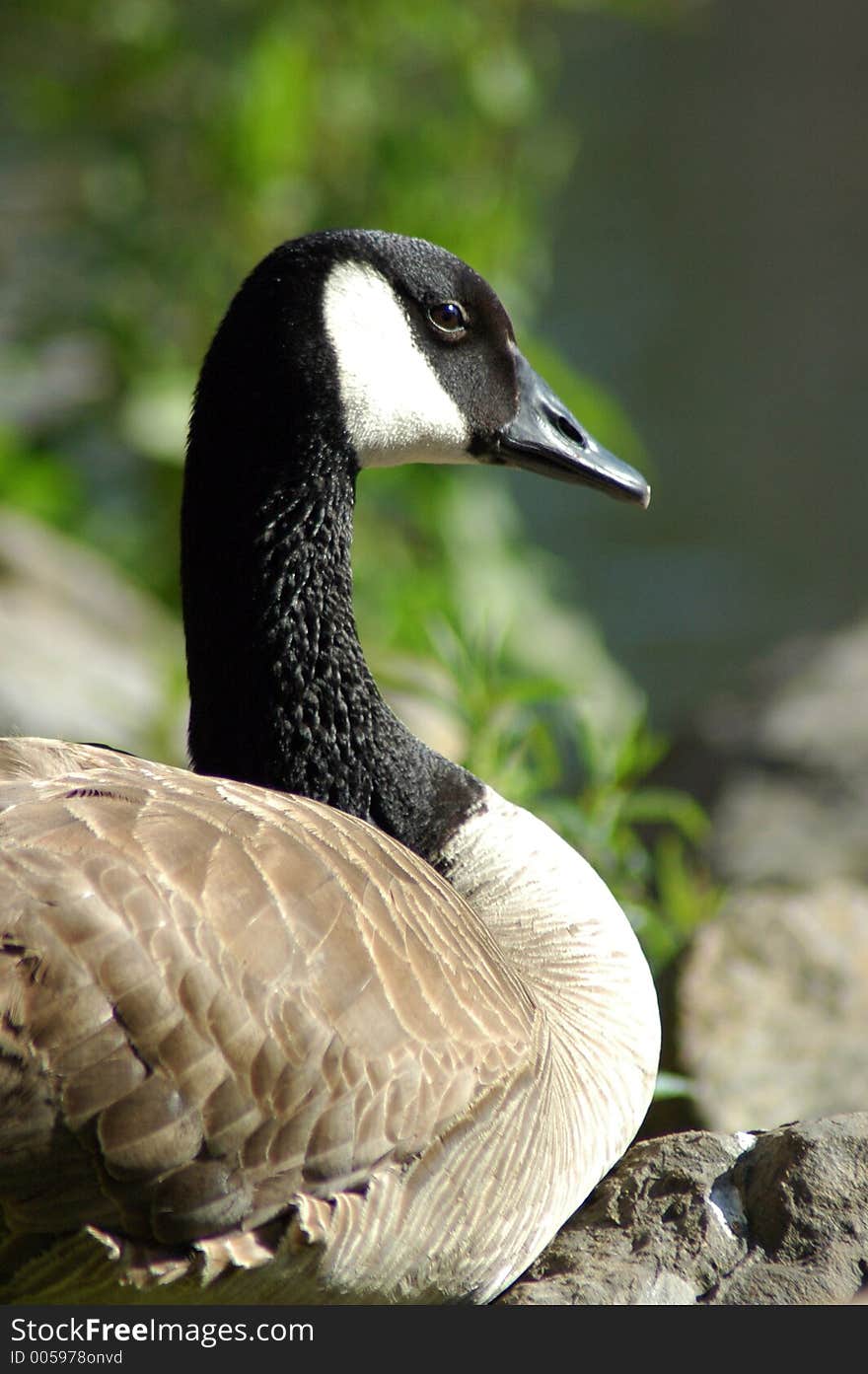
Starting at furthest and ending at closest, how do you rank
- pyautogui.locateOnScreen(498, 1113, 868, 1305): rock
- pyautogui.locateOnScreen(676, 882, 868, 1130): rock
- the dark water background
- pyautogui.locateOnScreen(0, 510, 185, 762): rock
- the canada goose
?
the dark water background
pyautogui.locateOnScreen(0, 510, 185, 762): rock
pyautogui.locateOnScreen(676, 882, 868, 1130): rock
pyautogui.locateOnScreen(498, 1113, 868, 1305): rock
the canada goose

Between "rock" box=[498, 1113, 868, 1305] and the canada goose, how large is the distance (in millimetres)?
89

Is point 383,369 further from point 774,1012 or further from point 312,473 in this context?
point 774,1012

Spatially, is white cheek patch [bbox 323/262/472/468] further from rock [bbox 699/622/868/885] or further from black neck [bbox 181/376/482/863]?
rock [bbox 699/622/868/885]

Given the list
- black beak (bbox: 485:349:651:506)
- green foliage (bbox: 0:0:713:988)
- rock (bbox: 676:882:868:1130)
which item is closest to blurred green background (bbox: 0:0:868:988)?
green foliage (bbox: 0:0:713:988)

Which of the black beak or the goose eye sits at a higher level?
the goose eye

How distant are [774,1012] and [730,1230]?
109cm

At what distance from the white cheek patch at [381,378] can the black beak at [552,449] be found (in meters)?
0.12

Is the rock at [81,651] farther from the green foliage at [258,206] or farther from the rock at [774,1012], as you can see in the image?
the rock at [774,1012]

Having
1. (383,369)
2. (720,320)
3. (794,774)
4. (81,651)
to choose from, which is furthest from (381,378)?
(720,320)

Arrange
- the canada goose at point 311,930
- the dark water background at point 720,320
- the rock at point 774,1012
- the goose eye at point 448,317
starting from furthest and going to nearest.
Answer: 1. the dark water background at point 720,320
2. the rock at point 774,1012
3. the goose eye at point 448,317
4. the canada goose at point 311,930

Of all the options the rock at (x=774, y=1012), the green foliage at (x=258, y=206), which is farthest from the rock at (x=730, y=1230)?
the green foliage at (x=258, y=206)

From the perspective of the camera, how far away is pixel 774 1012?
3527 millimetres

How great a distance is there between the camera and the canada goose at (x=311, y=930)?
207 cm

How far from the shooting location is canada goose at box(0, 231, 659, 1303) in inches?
81.6
